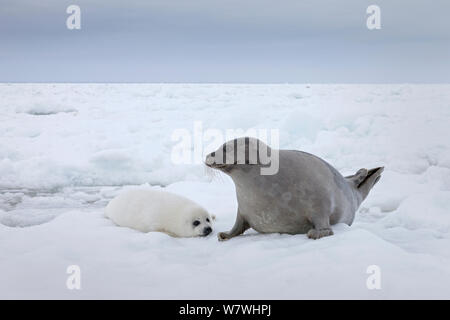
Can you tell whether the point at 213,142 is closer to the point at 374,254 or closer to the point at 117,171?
the point at 117,171

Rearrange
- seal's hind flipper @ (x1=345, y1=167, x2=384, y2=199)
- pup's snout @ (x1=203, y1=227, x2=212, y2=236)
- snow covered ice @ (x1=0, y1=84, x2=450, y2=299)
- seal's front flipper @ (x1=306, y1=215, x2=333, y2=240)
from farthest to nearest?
seal's hind flipper @ (x1=345, y1=167, x2=384, y2=199) → pup's snout @ (x1=203, y1=227, x2=212, y2=236) → seal's front flipper @ (x1=306, y1=215, x2=333, y2=240) → snow covered ice @ (x1=0, y1=84, x2=450, y2=299)

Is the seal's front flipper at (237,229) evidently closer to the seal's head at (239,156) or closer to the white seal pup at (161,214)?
the white seal pup at (161,214)

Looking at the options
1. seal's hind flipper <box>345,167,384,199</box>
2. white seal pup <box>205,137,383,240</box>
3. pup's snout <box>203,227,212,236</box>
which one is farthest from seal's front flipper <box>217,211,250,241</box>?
seal's hind flipper <box>345,167,384,199</box>

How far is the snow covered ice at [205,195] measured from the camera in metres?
2.42

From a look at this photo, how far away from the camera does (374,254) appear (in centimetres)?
263

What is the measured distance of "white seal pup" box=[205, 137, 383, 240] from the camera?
3014 millimetres

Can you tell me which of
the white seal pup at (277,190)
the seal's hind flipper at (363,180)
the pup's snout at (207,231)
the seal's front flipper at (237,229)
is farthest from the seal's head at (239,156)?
the seal's hind flipper at (363,180)

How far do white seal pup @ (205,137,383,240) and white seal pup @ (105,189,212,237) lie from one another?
434 millimetres

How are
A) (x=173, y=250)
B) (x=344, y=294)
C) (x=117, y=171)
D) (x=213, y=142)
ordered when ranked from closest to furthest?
(x=344, y=294) → (x=173, y=250) → (x=117, y=171) → (x=213, y=142)

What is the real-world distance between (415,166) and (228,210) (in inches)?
124

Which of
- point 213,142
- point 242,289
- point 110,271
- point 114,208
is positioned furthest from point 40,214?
point 213,142

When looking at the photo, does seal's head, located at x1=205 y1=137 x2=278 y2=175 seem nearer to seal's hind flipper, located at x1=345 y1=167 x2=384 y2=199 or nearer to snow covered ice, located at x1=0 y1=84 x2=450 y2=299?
snow covered ice, located at x1=0 y1=84 x2=450 y2=299

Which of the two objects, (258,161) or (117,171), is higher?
(258,161)

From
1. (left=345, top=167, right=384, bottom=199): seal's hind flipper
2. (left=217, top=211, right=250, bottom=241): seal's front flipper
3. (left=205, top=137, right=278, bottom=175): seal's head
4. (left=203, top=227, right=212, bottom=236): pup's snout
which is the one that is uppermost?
(left=205, top=137, right=278, bottom=175): seal's head
